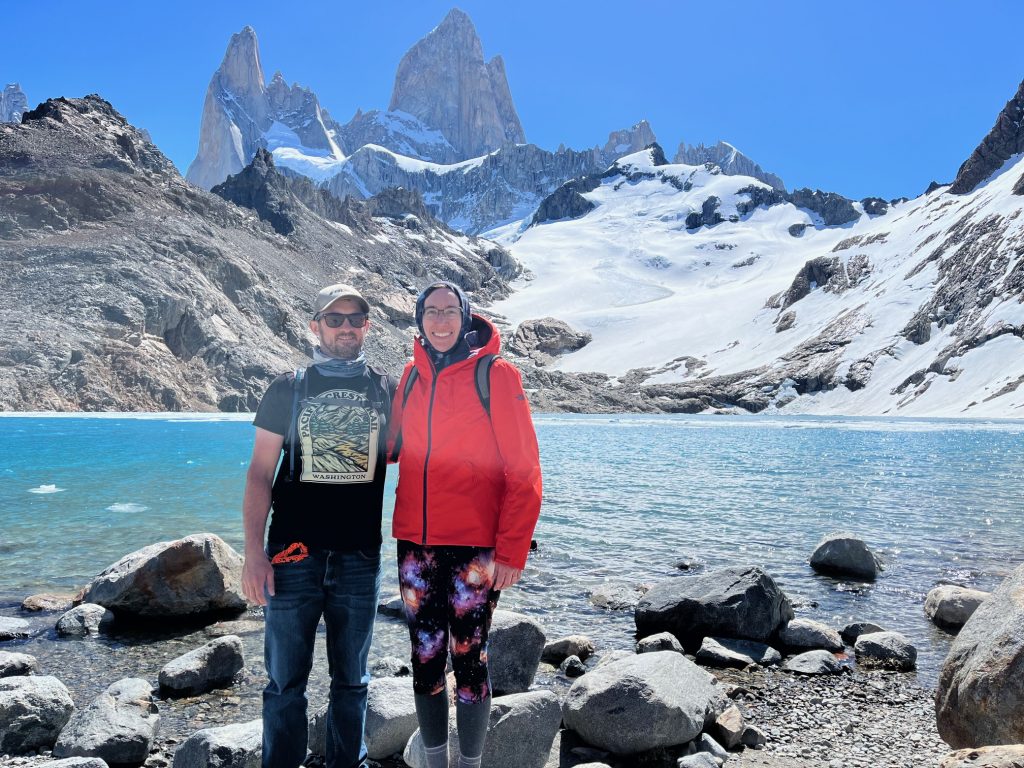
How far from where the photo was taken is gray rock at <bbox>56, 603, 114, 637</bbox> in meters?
9.06

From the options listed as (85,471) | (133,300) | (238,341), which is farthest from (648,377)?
(85,471)

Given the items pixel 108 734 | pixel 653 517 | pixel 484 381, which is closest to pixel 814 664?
pixel 484 381

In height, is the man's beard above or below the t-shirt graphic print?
above

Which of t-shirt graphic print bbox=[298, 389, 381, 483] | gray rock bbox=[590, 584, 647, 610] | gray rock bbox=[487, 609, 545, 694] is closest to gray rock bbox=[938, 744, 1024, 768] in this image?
t-shirt graphic print bbox=[298, 389, 381, 483]

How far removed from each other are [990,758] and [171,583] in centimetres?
949

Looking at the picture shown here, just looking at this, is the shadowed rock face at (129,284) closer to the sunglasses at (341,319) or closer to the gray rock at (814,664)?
the gray rock at (814,664)

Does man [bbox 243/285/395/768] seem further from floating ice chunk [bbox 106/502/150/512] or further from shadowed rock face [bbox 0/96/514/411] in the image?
shadowed rock face [bbox 0/96/514/411]

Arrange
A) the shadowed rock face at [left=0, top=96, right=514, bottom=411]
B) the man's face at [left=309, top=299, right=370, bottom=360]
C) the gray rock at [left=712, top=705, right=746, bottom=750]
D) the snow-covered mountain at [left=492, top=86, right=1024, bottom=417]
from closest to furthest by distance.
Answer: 1. the man's face at [left=309, top=299, right=370, bottom=360]
2. the gray rock at [left=712, top=705, right=746, bottom=750]
3. the shadowed rock face at [left=0, top=96, right=514, bottom=411]
4. the snow-covered mountain at [left=492, top=86, right=1024, bottom=417]

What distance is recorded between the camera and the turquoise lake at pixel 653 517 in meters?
11.6

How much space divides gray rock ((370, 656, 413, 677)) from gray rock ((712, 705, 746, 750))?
3381mm

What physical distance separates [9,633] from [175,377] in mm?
70744

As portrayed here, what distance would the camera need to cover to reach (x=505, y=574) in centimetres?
404

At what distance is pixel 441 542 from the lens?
13.1 ft

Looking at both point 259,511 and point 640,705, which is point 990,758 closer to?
point 640,705
